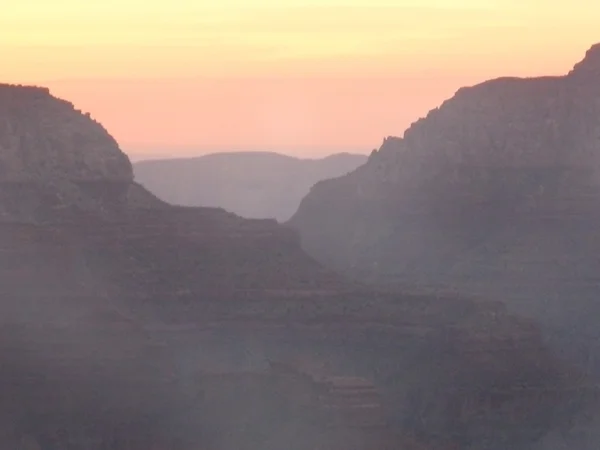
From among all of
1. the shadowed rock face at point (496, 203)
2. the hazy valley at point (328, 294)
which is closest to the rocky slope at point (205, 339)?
the hazy valley at point (328, 294)

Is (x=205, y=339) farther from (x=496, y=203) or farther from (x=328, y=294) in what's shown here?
(x=496, y=203)

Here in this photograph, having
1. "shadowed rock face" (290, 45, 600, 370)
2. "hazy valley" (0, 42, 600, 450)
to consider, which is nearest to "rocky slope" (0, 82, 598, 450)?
"hazy valley" (0, 42, 600, 450)

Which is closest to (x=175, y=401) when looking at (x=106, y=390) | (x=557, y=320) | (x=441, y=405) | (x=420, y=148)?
(x=106, y=390)

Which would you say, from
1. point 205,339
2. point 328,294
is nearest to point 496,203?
point 328,294

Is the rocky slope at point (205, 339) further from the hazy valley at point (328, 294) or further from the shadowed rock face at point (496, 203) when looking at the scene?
the shadowed rock face at point (496, 203)

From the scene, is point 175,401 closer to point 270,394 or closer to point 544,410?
point 270,394

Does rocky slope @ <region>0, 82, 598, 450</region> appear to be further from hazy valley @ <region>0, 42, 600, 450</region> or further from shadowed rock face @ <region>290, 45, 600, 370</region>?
shadowed rock face @ <region>290, 45, 600, 370</region>
